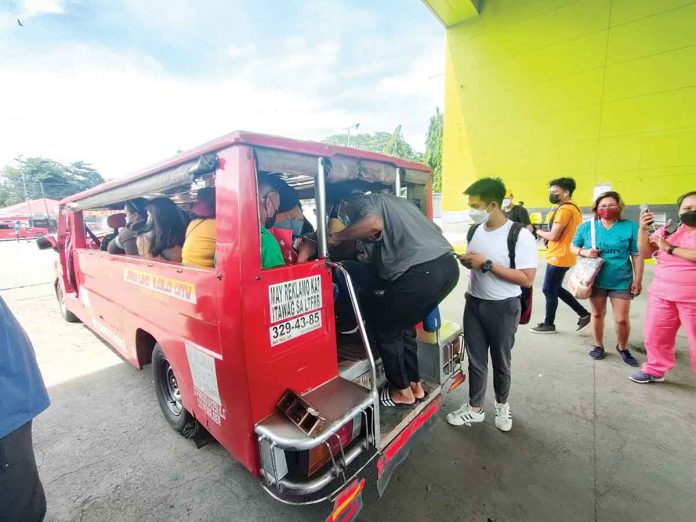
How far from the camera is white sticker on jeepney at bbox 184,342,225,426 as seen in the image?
175cm

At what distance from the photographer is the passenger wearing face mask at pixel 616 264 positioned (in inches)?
137

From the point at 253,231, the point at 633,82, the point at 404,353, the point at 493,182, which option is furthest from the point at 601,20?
the point at 253,231

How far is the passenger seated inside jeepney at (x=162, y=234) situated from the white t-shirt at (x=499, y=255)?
7.75 feet

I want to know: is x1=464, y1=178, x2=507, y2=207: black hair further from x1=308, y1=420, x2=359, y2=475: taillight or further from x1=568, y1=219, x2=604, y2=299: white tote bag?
x1=568, y1=219, x2=604, y2=299: white tote bag

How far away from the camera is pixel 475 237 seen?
8.00 ft

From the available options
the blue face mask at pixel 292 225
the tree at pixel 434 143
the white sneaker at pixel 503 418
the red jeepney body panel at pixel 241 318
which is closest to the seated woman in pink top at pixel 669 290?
the white sneaker at pixel 503 418

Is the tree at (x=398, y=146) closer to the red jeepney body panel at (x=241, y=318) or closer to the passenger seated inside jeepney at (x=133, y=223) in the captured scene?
the passenger seated inside jeepney at (x=133, y=223)

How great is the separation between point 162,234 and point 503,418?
3.16m

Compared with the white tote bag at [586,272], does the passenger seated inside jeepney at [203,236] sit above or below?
above

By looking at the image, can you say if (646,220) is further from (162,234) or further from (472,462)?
(162,234)

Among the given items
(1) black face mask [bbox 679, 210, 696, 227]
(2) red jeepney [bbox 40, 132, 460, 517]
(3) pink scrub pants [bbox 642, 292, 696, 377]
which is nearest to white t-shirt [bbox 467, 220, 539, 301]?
(2) red jeepney [bbox 40, 132, 460, 517]

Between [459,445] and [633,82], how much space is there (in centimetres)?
936

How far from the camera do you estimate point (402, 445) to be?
1953 millimetres

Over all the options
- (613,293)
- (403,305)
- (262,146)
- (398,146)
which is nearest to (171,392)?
(403,305)
